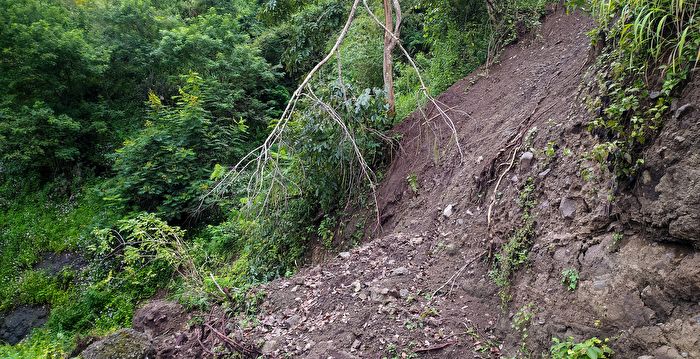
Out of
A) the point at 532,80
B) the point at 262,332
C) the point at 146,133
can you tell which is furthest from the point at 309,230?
the point at 146,133

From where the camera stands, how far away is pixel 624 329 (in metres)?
2.29

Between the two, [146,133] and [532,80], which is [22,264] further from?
[532,80]

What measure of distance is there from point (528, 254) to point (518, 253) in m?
0.08

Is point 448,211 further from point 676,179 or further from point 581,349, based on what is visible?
point 676,179

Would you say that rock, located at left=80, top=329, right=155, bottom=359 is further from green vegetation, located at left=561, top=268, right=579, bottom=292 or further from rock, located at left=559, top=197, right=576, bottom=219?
rock, located at left=559, top=197, right=576, bottom=219

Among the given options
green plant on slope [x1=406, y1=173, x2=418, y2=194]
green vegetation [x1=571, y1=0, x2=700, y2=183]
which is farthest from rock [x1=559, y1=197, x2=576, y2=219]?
green plant on slope [x1=406, y1=173, x2=418, y2=194]

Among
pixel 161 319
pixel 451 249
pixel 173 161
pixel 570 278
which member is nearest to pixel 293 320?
pixel 451 249

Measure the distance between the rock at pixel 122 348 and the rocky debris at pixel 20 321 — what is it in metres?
6.80

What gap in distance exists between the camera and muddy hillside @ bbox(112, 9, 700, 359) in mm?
2229

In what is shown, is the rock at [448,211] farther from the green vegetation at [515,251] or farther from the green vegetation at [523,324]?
the green vegetation at [523,324]

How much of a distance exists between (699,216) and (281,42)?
45.7 feet

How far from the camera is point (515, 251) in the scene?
10.6 ft

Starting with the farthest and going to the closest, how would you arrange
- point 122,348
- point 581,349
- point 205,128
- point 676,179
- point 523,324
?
point 205,128 < point 122,348 < point 523,324 < point 581,349 < point 676,179

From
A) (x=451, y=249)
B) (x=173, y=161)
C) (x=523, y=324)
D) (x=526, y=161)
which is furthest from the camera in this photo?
(x=173, y=161)
